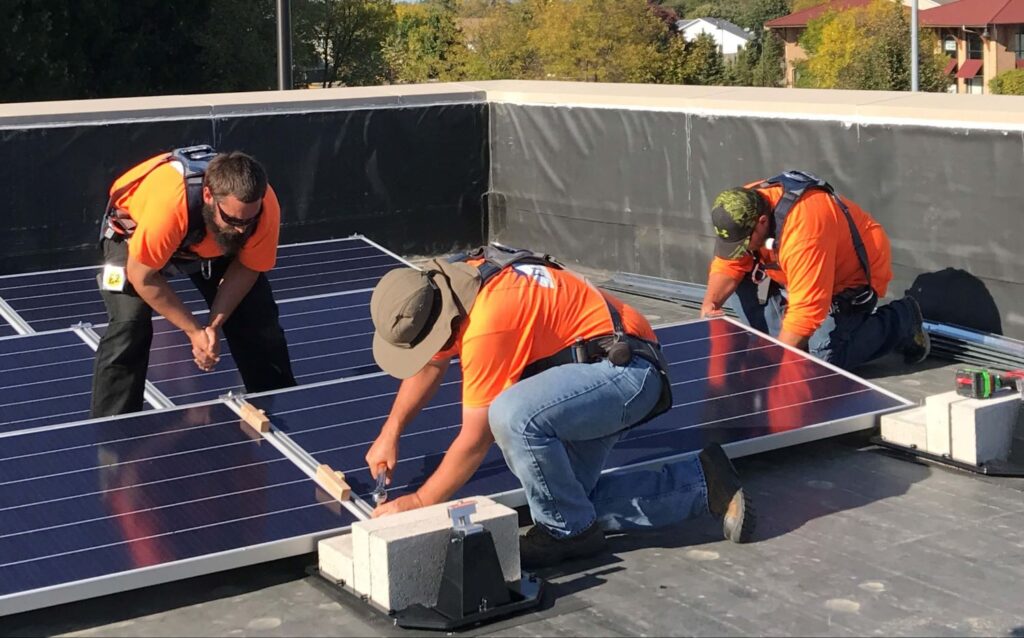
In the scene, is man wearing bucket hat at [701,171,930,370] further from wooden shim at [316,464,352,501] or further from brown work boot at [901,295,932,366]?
wooden shim at [316,464,352,501]

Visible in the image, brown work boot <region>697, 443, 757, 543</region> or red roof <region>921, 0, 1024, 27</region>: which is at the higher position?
red roof <region>921, 0, 1024, 27</region>

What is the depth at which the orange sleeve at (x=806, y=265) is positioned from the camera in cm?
820

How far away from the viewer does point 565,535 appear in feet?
19.3

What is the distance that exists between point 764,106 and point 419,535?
599 cm

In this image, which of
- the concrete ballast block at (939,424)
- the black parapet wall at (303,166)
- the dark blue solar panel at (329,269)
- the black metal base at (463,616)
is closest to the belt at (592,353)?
the black metal base at (463,616)

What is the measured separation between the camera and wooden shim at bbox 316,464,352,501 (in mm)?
5930

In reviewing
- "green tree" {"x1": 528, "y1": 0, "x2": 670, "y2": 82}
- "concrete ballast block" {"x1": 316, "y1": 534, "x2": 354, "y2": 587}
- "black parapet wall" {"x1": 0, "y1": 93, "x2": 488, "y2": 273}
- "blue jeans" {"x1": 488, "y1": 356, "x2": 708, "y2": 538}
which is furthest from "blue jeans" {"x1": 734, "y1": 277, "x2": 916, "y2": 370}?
"green tree" {"x1": 528, "y1": 0, "x2": 670, "y2": 82}

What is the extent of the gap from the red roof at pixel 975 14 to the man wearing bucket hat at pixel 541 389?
275 ft

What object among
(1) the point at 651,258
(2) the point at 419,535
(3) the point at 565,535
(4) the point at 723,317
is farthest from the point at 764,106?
(2) the point at 419,535

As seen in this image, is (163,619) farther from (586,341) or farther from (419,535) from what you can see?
(586,341)

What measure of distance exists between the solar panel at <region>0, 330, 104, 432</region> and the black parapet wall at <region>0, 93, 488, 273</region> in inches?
112

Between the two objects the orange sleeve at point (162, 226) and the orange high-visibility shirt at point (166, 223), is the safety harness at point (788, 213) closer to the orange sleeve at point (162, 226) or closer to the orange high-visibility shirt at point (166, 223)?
the orange high-visibility shirt at point (166, 223)

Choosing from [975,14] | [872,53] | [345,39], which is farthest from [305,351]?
[975,14]

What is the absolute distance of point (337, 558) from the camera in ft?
18.4
